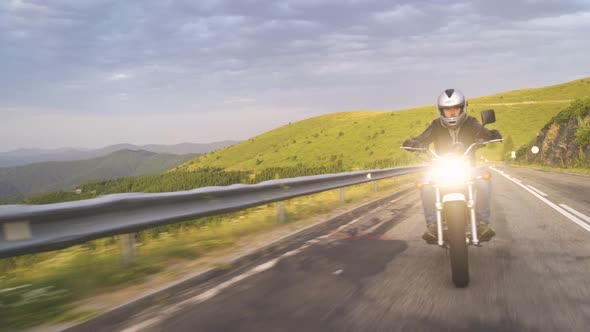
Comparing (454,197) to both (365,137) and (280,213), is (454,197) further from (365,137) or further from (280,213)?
(365,137)

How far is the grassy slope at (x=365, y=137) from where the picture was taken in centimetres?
7344

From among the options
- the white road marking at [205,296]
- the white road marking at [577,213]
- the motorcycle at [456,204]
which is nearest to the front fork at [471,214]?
the motorcycle at [456,204]

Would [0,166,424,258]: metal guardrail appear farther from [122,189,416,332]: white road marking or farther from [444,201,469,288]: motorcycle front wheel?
[444,201,469,288]: motorcycle front wheel

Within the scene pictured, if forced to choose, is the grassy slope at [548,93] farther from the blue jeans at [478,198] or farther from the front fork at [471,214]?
the front fork at [471,214]

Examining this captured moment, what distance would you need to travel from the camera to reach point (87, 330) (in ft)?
11.5

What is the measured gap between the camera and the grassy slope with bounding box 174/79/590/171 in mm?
73438

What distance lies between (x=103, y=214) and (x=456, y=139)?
3952 millimetres

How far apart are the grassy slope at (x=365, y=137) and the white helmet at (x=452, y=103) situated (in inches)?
2228

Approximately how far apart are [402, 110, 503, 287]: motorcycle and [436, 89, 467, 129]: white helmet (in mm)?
290

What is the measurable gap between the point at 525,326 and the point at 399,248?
121 inches

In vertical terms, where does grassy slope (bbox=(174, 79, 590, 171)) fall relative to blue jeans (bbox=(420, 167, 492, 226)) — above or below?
above

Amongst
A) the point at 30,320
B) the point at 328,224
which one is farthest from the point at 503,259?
the point at 30,320

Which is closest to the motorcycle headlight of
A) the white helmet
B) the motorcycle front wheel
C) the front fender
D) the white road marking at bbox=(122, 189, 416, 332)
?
the front fender

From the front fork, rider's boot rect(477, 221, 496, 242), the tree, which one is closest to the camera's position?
the front fork
